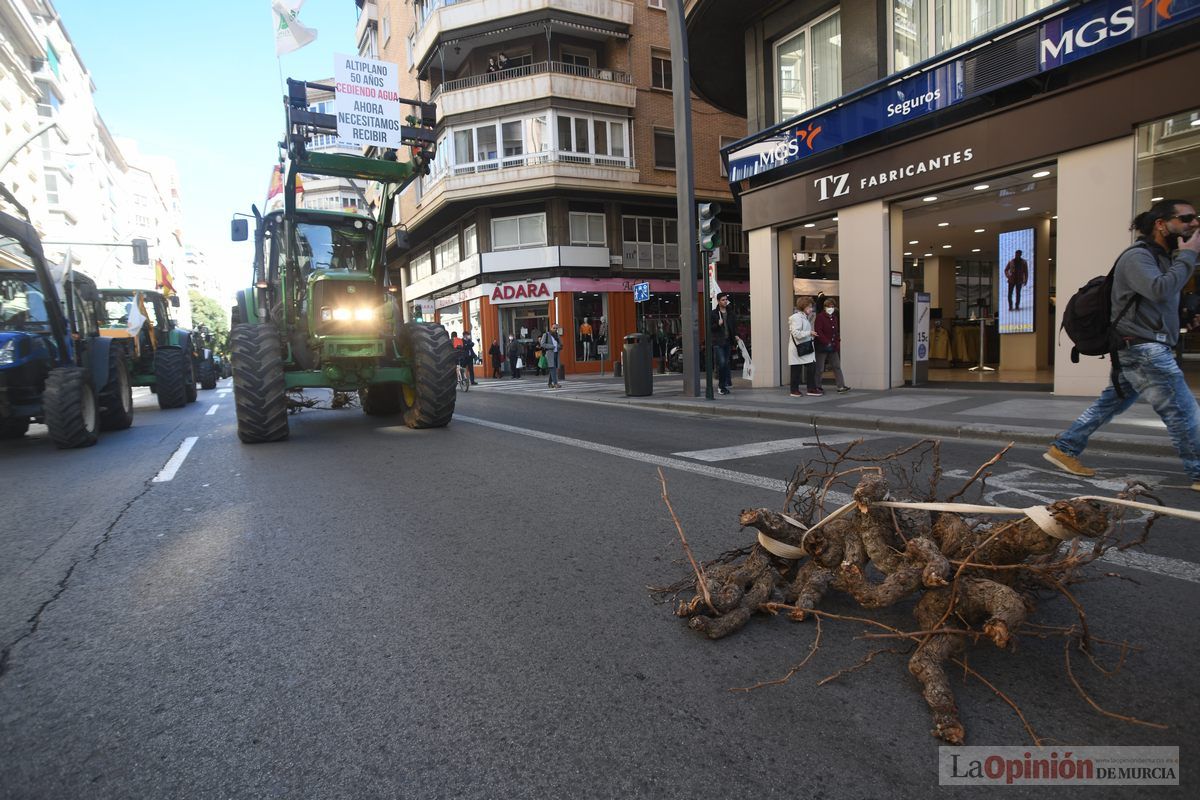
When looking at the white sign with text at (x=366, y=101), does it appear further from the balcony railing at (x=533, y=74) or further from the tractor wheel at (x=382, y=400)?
the balcony railing at (x=533, y=74)

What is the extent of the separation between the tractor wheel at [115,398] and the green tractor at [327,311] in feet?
9.67

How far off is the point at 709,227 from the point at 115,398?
33.8 feet

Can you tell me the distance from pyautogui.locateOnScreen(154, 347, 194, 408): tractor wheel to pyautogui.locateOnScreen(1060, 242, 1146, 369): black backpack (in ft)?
53.3

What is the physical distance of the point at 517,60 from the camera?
27.5m

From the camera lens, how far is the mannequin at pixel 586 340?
27797mm

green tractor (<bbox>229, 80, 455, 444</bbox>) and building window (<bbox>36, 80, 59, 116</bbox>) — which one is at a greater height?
building window (<bbox>36, 80, 59, 116</bbox>)

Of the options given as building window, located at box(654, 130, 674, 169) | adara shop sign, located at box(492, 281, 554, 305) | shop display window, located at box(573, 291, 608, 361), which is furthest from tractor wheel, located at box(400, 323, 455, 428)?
building window, located at box(654, 130, 674, 169)

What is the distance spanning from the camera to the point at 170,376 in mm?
14391

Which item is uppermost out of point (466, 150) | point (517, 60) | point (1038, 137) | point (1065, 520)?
point (517, 60)

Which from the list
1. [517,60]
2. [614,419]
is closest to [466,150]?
[517,60]

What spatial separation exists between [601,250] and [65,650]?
88.0 ft

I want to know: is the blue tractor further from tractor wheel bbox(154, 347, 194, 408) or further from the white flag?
the white flag

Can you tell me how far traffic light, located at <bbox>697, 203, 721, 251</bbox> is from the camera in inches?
456

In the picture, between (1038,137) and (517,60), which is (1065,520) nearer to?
(1038,137)
